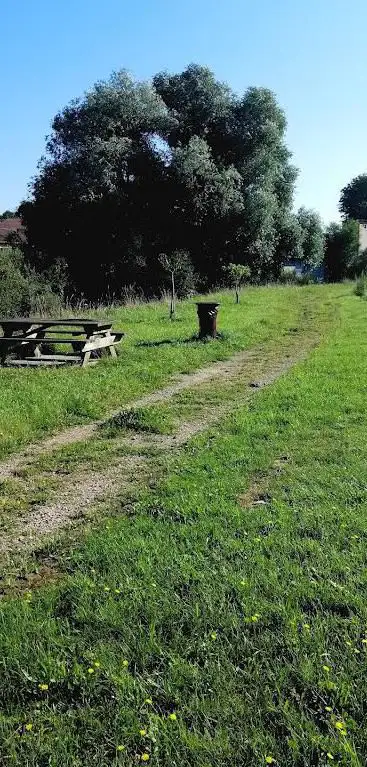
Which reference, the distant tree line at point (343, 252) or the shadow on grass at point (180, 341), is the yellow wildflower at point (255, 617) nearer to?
the shadow on grass at point (180, 341)

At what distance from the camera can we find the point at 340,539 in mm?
3650

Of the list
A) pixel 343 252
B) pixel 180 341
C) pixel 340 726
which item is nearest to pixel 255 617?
pixel 340 726

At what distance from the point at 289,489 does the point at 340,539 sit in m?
0.90

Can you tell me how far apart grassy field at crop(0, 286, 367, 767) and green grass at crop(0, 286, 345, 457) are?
2.53m

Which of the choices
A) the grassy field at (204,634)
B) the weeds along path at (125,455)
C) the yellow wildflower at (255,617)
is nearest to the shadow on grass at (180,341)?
the weeds along path at (125,455)

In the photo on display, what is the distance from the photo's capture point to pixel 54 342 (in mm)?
10859

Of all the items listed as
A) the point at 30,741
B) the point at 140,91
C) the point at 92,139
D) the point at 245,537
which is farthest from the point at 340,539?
the point at 140,91

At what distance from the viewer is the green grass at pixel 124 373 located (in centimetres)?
693

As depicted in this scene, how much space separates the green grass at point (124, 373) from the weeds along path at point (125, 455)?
1.08ft

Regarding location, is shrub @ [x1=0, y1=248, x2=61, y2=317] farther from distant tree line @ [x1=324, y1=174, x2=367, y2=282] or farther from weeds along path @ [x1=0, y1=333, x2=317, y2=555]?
distant tree line @ [x1=324, y1=174, x2=367, y2=282]

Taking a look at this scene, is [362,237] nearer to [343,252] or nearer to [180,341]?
[343,252]

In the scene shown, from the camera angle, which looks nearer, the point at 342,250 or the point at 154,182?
the point at 154,182

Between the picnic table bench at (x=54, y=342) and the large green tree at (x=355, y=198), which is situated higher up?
the large green tree at (x=355, y=198)

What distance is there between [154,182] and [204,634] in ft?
97.9
